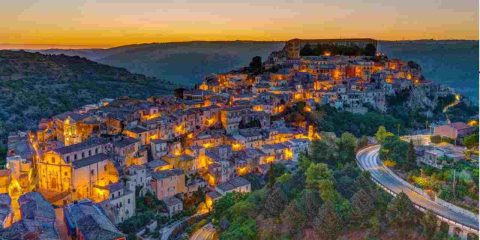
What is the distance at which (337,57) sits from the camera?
44625 millimetres

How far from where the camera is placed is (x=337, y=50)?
48.1 meters

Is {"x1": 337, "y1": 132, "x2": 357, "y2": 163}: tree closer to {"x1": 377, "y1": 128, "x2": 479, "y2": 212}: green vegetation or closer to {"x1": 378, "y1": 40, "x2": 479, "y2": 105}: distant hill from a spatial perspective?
{"x1": 377, "y1": 128, "x2": 479, "y2": 212}: green vegetation

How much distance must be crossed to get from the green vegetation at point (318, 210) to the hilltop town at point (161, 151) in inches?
121

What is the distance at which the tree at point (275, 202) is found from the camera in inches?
669

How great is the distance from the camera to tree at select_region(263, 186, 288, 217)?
1700 cm

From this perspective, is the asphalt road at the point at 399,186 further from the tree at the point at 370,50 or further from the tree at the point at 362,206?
the tree at the point at 370,50

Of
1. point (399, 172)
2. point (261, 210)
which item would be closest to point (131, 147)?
point (261, 210)

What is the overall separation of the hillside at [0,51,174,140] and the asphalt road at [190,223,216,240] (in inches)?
750

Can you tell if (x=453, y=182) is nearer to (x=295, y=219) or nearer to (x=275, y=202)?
(x=295, y=219)

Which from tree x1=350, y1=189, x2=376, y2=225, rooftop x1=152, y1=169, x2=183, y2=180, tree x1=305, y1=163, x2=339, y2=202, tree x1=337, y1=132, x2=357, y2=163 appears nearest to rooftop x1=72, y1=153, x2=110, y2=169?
rooftop x1=152, y1=169, x2=183, y2=180

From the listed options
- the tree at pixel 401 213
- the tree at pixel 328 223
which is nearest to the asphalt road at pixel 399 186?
the tree at pixel 401 213

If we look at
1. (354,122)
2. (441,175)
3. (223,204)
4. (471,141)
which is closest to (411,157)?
(441,175)

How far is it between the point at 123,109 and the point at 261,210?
12.0m

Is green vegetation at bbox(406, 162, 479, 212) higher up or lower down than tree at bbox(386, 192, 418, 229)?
higher up
